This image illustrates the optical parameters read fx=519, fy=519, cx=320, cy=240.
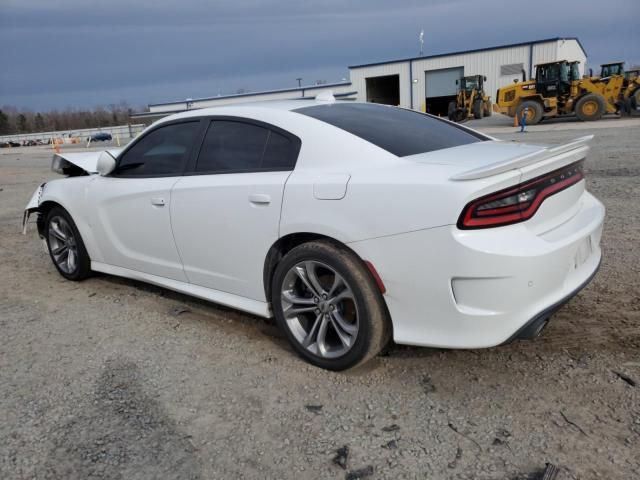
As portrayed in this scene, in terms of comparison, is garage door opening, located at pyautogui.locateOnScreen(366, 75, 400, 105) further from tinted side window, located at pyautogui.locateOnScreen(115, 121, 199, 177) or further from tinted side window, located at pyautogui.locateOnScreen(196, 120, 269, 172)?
tinted side window, located at pyautogui.locateOnScreen(196, 120, 269, 172)

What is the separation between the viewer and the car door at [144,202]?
12.3ft

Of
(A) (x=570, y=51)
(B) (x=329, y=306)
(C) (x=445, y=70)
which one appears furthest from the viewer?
(C) (x=445, y=70)

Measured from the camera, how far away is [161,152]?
395 cm

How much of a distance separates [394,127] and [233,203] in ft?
3.73

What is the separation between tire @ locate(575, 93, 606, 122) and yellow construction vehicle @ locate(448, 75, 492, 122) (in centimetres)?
610

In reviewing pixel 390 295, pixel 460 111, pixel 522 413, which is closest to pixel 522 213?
pixel 390 295

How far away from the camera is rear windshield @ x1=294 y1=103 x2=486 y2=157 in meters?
3.04

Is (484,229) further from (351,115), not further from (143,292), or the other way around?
(143,292)

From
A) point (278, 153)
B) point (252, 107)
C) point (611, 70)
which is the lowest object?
point (278, 153)

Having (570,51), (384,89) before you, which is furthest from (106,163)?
(384,89)

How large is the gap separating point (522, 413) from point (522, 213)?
38.4 inches

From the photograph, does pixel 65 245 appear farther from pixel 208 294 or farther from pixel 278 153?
pixel 278 153

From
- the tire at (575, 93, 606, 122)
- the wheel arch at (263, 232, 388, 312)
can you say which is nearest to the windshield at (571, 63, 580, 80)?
the tire at (575, 93, 606, 122)

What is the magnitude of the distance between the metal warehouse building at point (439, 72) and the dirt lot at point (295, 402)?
32363 mm
